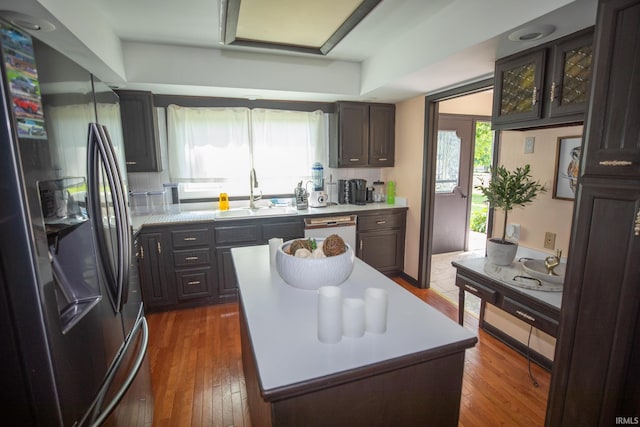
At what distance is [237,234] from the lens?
3.13 meters

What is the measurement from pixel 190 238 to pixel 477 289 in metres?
2.50

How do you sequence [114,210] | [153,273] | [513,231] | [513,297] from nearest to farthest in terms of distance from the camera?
1. [114,210]
2. [513,297]
3. [513,231]
4. [153,273]

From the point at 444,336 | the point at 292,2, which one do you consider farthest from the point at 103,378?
the point at 292,2

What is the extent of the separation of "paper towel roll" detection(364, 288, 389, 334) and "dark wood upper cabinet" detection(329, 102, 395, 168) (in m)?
2.81

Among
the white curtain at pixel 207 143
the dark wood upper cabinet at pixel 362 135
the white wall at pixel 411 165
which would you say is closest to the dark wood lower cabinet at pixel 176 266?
the white curtain at pixel 207 143

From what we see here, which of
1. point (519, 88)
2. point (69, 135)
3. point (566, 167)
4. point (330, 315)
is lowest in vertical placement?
point (330, 315)

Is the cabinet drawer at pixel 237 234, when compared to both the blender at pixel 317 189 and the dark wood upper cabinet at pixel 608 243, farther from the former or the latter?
the dark wood upper cabinet at pixel 608 243

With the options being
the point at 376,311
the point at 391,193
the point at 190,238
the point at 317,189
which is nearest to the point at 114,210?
the point at 376,311

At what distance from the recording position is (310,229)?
11.1 feet

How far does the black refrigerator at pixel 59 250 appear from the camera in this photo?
0.77 meters

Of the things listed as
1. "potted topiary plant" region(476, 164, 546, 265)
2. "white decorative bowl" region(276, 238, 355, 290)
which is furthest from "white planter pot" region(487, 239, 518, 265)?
"white decorative bowl" region(276, 238, 355, 290)

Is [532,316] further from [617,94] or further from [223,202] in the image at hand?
[223,202]

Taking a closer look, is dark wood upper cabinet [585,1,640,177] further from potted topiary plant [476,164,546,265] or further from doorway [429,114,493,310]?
doorway [429,114,493,310]

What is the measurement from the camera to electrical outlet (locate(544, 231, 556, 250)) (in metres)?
2.08
